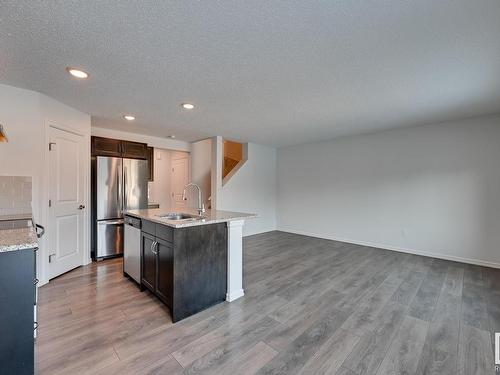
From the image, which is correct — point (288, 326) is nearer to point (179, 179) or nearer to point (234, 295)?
point (234, 295)

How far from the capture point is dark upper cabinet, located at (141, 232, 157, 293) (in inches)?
97.8

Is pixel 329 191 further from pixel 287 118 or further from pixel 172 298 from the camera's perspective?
pixel 172 298

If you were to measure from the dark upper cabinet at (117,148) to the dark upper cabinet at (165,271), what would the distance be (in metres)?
2.55

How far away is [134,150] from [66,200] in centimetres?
148

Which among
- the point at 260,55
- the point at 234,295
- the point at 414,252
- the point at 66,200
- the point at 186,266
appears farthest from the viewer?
the point at 414,252

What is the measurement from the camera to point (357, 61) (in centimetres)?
205

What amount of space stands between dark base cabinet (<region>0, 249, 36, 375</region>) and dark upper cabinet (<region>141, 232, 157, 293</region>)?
1.15 meters

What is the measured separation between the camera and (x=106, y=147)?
4.06 m

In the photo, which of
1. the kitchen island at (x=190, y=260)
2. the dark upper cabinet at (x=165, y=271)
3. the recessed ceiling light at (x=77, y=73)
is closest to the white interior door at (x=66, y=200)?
the recessed ceiling light at (x=77, y=73)

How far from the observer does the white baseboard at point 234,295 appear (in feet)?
8.25

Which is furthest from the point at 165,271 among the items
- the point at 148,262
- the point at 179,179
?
the point at 179,179

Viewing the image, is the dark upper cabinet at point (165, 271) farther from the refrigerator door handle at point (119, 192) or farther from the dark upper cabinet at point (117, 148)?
the dark upper cabinet at point (117, 148)

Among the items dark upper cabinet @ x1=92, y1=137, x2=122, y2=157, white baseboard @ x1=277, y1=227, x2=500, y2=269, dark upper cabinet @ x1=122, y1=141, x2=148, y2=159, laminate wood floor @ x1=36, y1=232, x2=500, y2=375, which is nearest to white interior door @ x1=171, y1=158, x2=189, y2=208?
dark upper cabinet @ x1=122, y1=141, x2=148, y2=159

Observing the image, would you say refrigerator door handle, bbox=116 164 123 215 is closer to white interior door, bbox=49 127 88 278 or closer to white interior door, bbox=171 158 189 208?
white interior door, bbox=49 127 88 278
